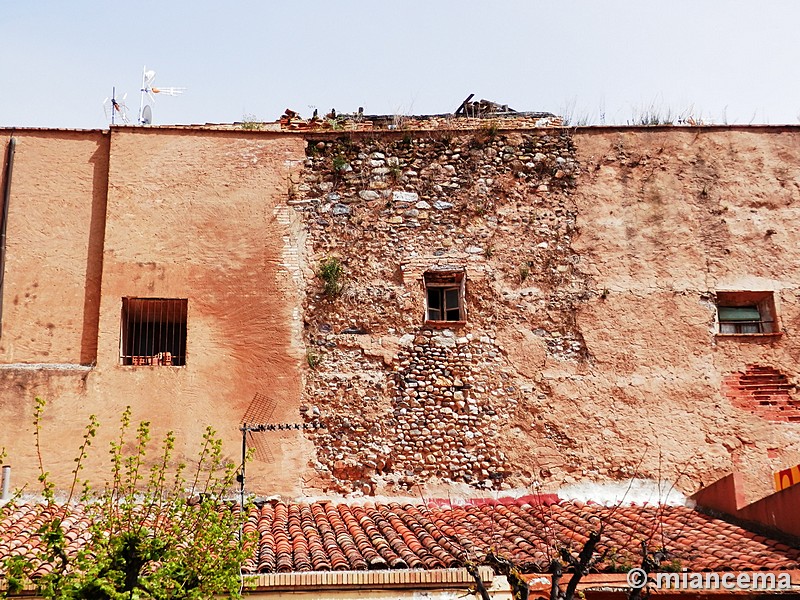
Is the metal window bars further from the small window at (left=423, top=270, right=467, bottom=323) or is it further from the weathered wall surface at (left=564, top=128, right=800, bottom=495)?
the small window at (left=423, top=270, right=467, bottom=323)

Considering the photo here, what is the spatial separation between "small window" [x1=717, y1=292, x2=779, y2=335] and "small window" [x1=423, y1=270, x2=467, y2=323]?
13.1ft

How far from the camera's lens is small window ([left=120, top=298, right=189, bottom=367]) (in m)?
12.6

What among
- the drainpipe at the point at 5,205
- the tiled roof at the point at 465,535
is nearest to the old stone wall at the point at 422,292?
the tiled roof at the point at 465,535

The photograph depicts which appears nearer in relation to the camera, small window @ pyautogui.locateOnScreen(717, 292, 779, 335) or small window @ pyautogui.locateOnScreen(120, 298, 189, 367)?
small window @ pyautogui.locateOnScreen(120, 298, 189, 367)

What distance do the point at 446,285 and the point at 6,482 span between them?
22.3 feet

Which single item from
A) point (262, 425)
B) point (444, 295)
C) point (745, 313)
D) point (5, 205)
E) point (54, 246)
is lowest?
point (262, 425)

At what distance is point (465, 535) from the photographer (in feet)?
33.3

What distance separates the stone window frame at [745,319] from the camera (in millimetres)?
13117

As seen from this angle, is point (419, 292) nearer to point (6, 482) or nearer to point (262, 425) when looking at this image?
point (262, 425)

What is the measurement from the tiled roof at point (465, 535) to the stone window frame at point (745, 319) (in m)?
3.00

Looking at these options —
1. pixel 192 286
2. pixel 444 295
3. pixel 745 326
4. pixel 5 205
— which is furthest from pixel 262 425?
pixel 745 326

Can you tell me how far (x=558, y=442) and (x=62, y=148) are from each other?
868 cm

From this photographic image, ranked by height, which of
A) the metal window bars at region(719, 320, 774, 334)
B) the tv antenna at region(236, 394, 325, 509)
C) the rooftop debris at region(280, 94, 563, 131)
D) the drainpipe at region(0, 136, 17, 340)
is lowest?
the tv antenna at region(236, 394, 325, 509)

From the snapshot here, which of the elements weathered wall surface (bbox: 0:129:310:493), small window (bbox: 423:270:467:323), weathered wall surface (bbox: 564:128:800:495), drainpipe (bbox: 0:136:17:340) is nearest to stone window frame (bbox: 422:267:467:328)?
small window (bbox: 423:270:467:323)
